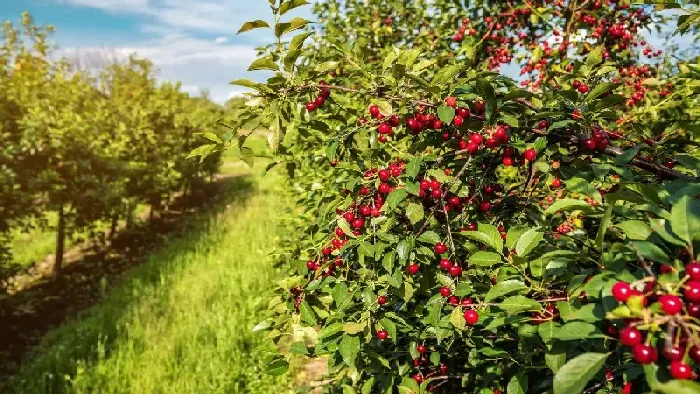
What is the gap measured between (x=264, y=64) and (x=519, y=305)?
109 centimetres

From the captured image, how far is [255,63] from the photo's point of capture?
1440 mm

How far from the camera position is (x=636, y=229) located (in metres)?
0.91

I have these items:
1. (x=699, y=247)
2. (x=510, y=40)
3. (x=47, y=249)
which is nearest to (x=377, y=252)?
(x=699, y=247)

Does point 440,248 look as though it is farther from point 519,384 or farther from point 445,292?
point 519,384

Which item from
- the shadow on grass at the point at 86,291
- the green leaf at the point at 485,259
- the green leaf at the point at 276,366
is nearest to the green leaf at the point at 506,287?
the green leaf at the point at 485,259

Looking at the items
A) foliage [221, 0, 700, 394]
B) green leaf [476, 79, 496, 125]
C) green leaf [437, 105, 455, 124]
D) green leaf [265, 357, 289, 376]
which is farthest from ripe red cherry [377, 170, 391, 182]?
green leaf [265, 357, 289, 376]

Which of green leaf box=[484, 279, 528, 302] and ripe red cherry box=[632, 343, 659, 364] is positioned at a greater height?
ripe red cherry box=[632, 343, 659, 364]

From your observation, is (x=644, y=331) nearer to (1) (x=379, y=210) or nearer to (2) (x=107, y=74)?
(1) (x=379, y=210)

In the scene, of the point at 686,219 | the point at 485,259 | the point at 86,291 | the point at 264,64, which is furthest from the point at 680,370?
the point at 86,291

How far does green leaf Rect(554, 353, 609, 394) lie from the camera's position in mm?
794

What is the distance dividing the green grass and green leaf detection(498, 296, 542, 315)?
336 cm

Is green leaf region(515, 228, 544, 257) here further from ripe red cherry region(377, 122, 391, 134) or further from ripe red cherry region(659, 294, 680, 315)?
ripe red cherry region(377, 122, 391, 134)

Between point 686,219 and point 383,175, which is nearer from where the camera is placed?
point 686,219

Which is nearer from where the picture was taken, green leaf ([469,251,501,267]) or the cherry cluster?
the cherry cluster
